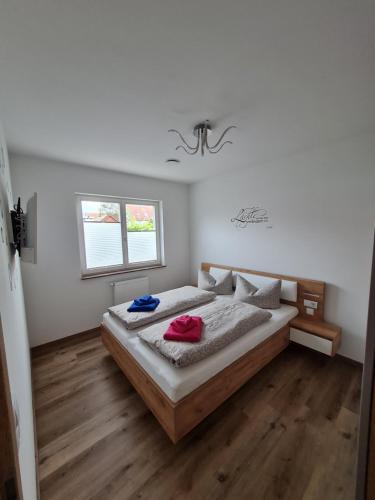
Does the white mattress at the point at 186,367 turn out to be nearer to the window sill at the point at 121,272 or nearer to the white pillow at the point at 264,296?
the white pillow at the point at 264,296

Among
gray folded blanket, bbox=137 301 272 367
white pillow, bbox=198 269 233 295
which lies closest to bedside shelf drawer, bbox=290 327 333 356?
gray folded blanket, bbox=137 301 272 367

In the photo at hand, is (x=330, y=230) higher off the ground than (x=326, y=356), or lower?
higher

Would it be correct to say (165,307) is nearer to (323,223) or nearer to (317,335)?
(317,335)

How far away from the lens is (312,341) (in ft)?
7.39

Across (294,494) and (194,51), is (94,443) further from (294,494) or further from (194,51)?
(194,51)

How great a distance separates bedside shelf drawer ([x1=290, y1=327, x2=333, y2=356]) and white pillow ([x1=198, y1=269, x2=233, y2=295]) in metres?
1.03

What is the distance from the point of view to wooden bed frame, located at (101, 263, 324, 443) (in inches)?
55.3

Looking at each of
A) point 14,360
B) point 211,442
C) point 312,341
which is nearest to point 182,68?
point 14,360

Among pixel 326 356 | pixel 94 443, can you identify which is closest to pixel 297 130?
pixel 326 356

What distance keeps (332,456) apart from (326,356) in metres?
1.20

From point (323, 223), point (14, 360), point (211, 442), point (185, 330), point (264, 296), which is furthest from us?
point (264, 296)

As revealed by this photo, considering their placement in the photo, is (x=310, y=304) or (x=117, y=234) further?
(x=117, y=234)

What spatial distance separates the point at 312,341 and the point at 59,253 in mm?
3348

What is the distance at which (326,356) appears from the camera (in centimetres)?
237
